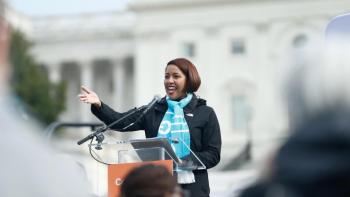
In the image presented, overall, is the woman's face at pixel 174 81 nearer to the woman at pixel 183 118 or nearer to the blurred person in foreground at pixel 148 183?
the woman at pixel 183 118

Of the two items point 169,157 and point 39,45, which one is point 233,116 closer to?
point 39,45

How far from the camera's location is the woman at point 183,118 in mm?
4066

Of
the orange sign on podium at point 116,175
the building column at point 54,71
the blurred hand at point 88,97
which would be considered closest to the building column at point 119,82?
the building column at point 54,71

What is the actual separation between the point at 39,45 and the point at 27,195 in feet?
201

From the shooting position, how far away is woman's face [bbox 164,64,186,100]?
13.8ft

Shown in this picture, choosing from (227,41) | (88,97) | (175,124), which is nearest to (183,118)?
(175,124)

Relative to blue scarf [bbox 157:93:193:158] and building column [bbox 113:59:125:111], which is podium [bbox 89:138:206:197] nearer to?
blue scarf [bbox 157:93:193:158]

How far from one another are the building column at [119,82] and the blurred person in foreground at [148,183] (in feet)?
194

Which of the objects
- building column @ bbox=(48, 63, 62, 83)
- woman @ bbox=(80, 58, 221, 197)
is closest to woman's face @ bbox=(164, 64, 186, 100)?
woman @ bbox=(80, 58, 221, 197)

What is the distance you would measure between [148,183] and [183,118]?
2049 mm

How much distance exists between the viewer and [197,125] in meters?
4.13

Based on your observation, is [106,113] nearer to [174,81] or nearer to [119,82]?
[174,81]

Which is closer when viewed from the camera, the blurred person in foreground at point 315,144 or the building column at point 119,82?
the blurred person in foreground at point 315,144

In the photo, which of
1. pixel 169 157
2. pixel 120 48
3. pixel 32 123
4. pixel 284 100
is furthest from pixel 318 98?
pixel 120 48
